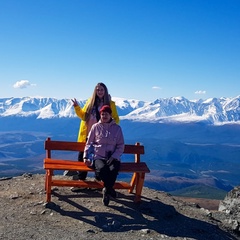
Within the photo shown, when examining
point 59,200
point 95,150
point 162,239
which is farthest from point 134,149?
point 162,239

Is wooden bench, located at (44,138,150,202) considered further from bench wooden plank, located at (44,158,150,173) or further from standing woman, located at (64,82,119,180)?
standing woman, located at (64,82,119,180)

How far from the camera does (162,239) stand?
9.27 meters

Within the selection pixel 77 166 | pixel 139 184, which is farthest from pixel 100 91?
pixel 139 184

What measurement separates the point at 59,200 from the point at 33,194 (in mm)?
1261

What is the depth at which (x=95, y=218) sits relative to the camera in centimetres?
1028

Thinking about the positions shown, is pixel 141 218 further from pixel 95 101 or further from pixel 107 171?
pixel 95 101

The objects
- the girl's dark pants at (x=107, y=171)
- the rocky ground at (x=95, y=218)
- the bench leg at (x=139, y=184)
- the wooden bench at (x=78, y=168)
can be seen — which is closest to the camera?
the rocky ground at (x=95, y=218)

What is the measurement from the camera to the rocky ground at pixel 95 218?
926cm

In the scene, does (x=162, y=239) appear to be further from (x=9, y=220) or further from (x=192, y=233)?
(x=9, y=220)

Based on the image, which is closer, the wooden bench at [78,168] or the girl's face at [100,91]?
the wooden bench at [78,168]

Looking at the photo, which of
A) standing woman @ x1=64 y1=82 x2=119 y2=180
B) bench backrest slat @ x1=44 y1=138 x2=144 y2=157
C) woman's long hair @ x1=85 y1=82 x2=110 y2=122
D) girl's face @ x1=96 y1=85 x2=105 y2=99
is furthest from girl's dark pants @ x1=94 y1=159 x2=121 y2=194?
girl's face @ x1=96 y1=85 x2=105 y2=99

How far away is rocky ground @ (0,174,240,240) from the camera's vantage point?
926 cm

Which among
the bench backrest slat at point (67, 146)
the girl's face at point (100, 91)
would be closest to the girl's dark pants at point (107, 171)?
the bench backrest slat at point (67, 146)

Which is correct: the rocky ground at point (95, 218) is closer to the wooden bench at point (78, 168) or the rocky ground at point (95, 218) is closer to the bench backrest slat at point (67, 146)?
the wooden bench at point (78, 168)
